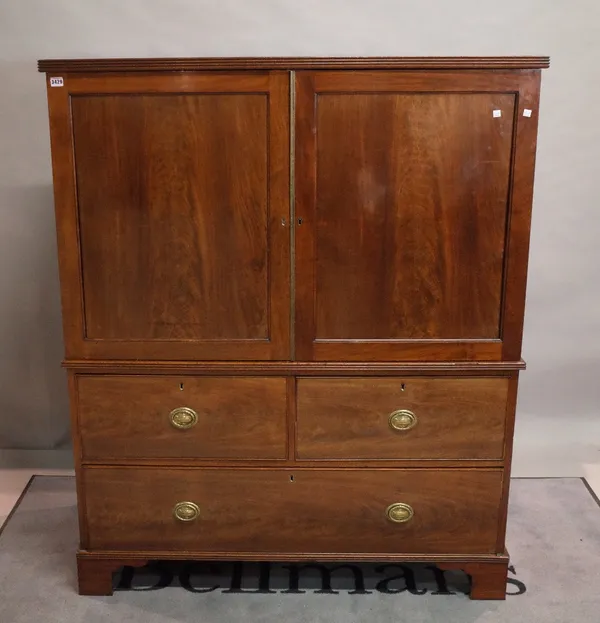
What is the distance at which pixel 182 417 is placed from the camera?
201 cm

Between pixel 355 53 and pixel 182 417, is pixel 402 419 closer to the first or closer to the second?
pixel 182 417

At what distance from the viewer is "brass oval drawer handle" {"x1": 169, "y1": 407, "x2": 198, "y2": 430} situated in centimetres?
201

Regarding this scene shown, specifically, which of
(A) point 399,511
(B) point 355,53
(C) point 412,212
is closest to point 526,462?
(A) point 399,511

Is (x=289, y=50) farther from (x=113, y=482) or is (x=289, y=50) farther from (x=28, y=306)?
(x=113, y=482)

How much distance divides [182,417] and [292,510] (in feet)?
1.46

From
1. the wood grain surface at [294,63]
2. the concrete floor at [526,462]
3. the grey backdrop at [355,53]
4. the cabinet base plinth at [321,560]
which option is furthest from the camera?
the concrete floor at [526,462]

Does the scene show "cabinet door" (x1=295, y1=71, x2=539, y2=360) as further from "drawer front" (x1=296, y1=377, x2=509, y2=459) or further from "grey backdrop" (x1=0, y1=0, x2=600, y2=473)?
"grey backdrop" (x1=0, y1=0, x2=600, y2=473)

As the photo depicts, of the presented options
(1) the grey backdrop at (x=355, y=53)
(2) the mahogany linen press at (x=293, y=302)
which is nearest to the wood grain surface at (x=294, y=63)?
(2) the mahogany linen press at (x=293, y=302)

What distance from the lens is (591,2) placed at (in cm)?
249

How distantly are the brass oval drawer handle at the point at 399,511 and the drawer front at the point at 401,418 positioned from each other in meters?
0.16

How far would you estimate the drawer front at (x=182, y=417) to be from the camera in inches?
78.6

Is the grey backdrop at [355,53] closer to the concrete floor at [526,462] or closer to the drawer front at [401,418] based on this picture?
the concrete floor at [526,462]

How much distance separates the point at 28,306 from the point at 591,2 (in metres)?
2.47

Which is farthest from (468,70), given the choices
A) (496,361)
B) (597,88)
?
(597,88)
